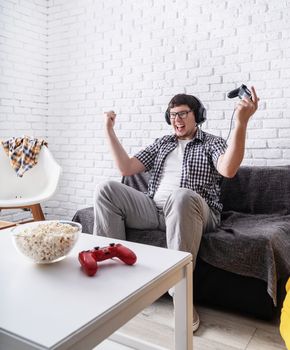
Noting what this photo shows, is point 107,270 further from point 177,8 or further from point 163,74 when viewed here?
point 177,8

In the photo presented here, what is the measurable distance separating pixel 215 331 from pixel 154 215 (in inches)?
23.5

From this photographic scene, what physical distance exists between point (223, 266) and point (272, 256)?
21 cm

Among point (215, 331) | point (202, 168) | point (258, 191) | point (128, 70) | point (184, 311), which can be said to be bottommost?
point (215, 331)

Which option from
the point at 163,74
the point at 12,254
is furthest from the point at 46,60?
the point at 12,254

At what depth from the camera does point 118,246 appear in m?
1.00

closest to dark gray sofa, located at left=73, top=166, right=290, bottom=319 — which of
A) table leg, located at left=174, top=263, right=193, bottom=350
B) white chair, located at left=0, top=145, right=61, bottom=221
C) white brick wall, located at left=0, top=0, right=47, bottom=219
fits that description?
table leg, located at left=174, top=263, right=193, bottom=350

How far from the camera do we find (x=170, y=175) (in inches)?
75.9

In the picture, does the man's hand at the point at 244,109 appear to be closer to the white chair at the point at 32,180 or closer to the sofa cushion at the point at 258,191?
the sofa cushion at the point at 258,191

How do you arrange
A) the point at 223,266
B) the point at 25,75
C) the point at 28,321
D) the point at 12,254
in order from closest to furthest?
the point at 28,321, the point at 12,254, the point at 223,266, the point at 25,75

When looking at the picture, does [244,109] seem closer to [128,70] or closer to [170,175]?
[170,175]

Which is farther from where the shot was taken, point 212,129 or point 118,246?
point 212,129

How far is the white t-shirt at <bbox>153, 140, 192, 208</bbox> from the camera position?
186cm

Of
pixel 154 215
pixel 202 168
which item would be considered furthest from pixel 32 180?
pixel 202 168

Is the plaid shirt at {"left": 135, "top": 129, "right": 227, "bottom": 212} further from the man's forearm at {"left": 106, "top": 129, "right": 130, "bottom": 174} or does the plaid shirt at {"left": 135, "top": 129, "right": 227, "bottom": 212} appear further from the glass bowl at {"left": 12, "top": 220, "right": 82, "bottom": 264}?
the glass bowl at {"left": 12, "top": 220, "right": 82, "bottom": 264}
